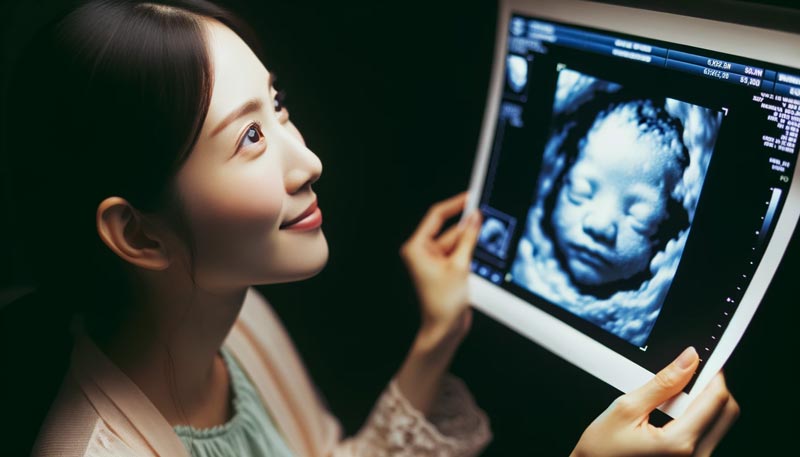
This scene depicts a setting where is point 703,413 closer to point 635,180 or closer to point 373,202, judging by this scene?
point 635,180

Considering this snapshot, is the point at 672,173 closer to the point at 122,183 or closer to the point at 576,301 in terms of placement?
the point at 576,301

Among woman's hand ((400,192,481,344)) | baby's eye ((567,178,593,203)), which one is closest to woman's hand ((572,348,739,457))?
baby's eye ((567,178,593,203))

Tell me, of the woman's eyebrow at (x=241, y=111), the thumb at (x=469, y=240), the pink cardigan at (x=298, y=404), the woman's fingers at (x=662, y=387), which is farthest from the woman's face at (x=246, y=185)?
the woman's fingers at (x=662, y=387)

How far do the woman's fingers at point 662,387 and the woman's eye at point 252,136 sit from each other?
49cm

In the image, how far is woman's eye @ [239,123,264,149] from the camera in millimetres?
739

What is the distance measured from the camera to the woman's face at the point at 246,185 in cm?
72

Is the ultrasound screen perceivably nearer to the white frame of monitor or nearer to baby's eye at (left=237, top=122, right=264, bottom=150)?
the white frame of monitor

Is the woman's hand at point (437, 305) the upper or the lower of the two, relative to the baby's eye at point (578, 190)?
lower

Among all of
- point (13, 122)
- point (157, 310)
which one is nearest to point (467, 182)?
point (157, 310)

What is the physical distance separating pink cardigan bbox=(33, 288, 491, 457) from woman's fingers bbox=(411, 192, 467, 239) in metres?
0.25

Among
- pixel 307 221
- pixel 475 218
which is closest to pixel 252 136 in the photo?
pixel 307 221

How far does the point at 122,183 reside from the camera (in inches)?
28.4

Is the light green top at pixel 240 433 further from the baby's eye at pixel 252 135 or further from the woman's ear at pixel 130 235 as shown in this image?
the baby's eye at pixel 252 135

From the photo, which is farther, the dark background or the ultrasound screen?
the dark background
